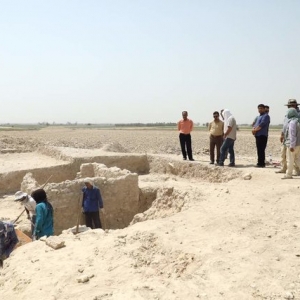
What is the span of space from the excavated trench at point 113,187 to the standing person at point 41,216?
2.09 m

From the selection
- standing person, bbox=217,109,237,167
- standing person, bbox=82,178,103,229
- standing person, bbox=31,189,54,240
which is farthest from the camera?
standing person, bbox=217,109,237,167

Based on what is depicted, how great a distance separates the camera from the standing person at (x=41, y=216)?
5.55 metres

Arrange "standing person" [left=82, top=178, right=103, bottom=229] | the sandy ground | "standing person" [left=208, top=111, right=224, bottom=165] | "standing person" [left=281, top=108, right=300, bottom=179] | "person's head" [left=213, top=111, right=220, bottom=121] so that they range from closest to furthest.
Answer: the sandy ground < "standing person" [left=82, top=178, right=103, bottom=229] < "standing person" [left=281, top=108, right=300, bottom=179] < "person's head" [left=213, top=111, right=220, bottom=121] < "standing person" [left=208, top=111, right=224, bottom=165]

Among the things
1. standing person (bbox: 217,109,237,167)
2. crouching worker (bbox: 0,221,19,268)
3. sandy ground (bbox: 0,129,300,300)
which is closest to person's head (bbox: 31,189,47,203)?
crouching worker (bbox: 0,221,19,268)

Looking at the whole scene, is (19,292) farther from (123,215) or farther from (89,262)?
(123,215)

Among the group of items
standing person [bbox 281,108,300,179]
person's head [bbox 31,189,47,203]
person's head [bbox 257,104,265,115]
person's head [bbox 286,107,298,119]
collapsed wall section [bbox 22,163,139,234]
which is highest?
person's head [bbox 257,104,265,115]

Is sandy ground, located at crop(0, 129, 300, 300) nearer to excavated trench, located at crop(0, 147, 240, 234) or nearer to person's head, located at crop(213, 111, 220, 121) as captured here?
excavated trench, located at crop(0, 147, 240, 234)

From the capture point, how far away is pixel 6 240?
5.10 meters

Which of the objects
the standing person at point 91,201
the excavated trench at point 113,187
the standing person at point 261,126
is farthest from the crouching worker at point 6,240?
the standing person at point 261,126

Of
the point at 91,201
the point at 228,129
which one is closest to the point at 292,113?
the point at 228,129

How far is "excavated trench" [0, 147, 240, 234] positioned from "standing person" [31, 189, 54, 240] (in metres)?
2.09

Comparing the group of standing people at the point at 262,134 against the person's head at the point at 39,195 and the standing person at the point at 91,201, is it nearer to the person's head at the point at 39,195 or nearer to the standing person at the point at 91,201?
the standing person at the point at 91,201

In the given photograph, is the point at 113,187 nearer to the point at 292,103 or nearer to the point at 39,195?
the point at 39,195

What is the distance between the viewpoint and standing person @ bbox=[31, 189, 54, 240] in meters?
5.55
